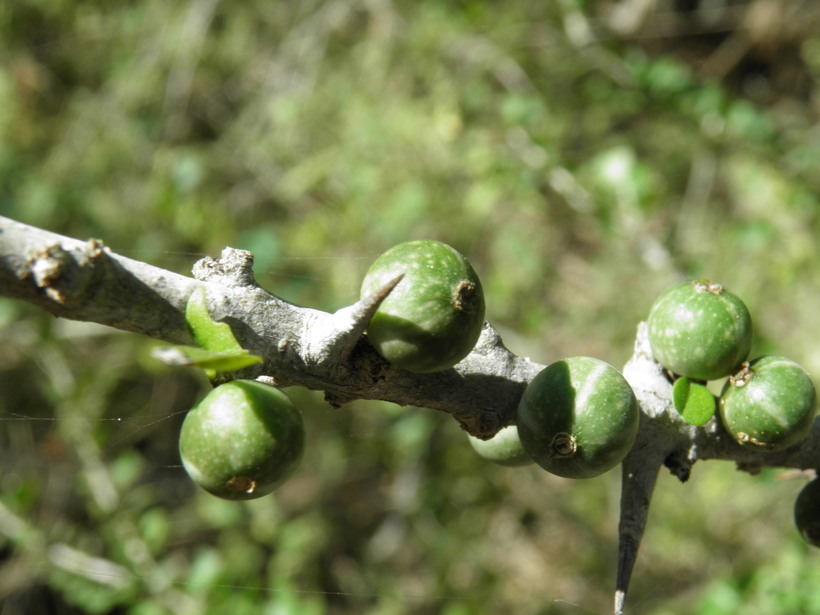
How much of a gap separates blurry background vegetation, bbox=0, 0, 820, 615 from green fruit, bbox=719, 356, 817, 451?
8.17 ft

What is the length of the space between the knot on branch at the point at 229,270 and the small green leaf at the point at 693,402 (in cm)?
117

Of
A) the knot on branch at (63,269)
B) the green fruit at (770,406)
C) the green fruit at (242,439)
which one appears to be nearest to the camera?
the knot on branch at (63,269)

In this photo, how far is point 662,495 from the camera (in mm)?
5367

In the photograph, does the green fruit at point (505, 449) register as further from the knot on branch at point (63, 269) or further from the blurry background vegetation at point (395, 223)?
the blurry background vegetation at point (395, 223)

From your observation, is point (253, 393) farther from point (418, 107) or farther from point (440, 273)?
point (418, 107)

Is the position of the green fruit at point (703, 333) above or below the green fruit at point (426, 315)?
below

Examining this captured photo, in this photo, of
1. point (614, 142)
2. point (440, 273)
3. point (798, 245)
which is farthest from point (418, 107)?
point (440, 273)

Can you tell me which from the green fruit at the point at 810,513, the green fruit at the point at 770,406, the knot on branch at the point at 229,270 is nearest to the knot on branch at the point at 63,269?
the knot on branch at the point at 229,270

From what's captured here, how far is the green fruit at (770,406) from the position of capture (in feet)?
5.57

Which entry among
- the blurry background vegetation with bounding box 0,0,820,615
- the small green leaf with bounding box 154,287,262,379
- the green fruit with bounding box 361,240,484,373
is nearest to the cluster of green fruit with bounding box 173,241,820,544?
the green fruit with bounding box 361,240,484,373

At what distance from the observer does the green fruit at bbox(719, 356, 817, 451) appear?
5.57ft

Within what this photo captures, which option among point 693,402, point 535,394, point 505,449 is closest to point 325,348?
point 535,394

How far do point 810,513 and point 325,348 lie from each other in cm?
168

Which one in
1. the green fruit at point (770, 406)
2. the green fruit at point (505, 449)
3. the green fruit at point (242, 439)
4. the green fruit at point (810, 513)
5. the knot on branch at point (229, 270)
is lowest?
the green fruit at point (810, 513)
